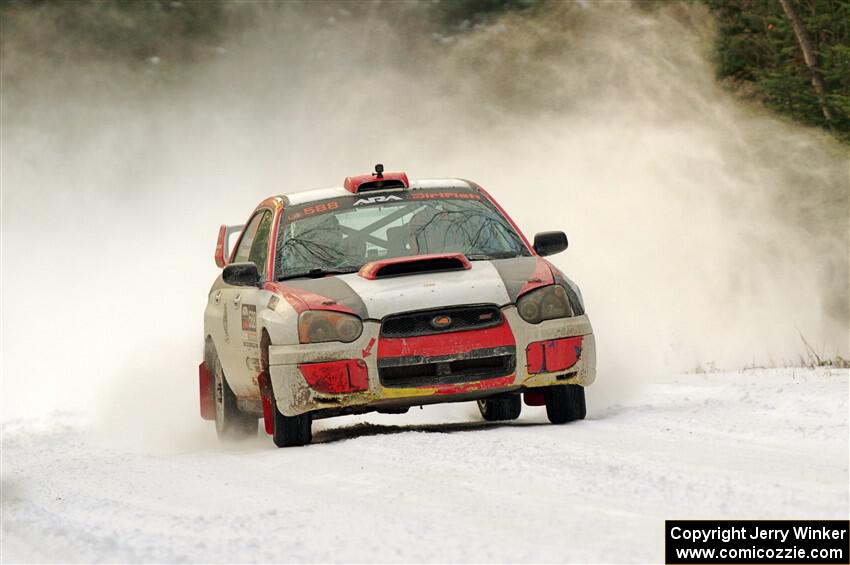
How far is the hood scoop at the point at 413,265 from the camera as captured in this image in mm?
9266

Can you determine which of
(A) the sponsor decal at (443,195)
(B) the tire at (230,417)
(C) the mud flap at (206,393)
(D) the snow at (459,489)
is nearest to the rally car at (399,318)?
(A) the sponsor decal at (443,195)

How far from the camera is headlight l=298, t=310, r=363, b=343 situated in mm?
8883

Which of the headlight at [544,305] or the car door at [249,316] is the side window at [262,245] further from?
the headlight at [544,305]

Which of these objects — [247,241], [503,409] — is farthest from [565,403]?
[247,241]

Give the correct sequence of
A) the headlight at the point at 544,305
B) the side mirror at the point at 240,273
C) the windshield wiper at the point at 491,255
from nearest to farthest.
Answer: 1. the headlight at the point at 544,305
2. the side mirror at the point at 240,273
3. the windshield wiper at the point at 491,255

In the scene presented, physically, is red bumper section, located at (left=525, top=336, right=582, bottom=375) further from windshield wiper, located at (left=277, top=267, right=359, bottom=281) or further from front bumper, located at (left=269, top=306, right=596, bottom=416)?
windshield wiper, located at (left=277, top=267, right=359, bottom=281)

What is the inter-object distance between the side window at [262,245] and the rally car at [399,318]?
38 mm

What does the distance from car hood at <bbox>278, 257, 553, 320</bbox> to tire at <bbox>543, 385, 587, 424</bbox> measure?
63cm

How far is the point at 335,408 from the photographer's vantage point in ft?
29.6

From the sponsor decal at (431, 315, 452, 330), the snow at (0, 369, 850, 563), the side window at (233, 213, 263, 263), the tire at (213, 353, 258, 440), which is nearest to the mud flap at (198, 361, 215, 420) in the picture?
the tire at (213, 353, 258, 440)

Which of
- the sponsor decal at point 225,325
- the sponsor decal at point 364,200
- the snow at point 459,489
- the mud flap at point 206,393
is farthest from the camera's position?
the mud flap at point 206,393

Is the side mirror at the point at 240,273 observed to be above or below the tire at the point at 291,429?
above

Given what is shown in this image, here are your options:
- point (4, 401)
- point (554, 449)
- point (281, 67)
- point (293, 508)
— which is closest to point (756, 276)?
point (4, 401)

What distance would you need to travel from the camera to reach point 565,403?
30.7ft
